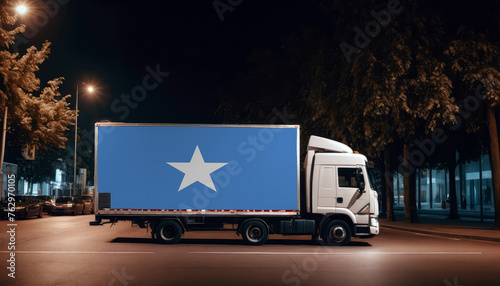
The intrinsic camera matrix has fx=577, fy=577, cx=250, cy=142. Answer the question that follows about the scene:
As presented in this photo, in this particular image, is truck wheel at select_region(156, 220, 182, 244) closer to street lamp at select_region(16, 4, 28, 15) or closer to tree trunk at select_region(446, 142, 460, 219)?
street lamp at select_region(16, 4, 28, 15)

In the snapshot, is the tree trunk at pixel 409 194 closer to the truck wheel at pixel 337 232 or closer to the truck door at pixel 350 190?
the truck door at pixel 350 190

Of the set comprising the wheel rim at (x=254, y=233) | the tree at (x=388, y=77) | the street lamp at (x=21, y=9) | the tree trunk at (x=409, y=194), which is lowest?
the wheel rim at (x=254, y=233)

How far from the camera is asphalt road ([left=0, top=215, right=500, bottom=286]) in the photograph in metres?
10.9

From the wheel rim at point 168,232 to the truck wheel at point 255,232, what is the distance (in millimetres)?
2256

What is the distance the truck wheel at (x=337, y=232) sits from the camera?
18.0 metres

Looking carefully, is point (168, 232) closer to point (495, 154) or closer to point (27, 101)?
point (495, 154)

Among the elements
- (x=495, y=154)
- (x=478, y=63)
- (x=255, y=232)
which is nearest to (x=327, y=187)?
(x=255, y=232)

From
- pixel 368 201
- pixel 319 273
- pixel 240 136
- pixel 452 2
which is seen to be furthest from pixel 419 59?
pixel 319 273

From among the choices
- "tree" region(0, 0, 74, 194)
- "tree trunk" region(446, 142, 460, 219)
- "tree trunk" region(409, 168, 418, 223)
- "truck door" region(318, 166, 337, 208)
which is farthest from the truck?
"tree trunk" region(446, 142, 460, 219)

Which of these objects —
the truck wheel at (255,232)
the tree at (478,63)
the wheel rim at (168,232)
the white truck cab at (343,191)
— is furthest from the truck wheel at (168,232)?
the tree at (478,63)

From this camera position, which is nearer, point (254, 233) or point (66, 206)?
point (254, 233)

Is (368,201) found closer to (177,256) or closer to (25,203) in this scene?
(177,256)

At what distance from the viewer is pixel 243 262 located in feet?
45.1

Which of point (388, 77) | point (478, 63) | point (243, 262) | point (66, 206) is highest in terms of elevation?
point (478, 63)
